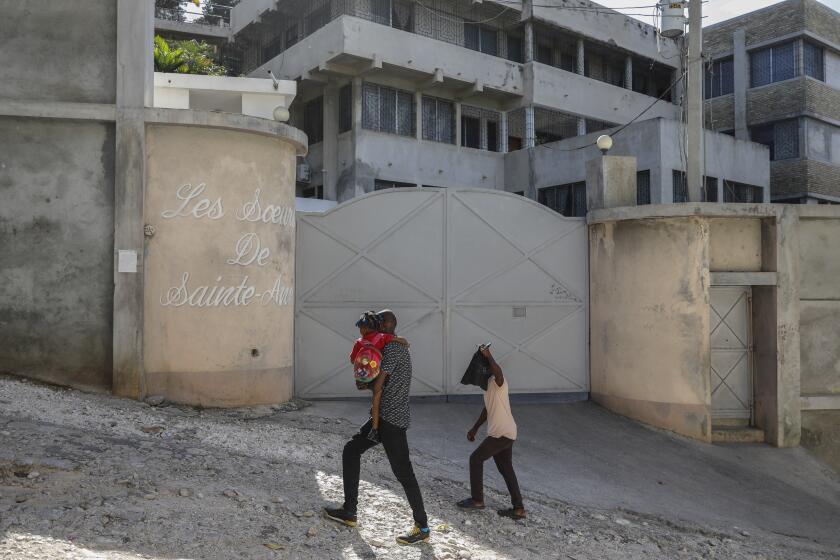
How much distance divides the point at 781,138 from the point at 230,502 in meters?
24.5

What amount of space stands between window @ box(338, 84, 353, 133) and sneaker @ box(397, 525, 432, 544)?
15947 millimetres

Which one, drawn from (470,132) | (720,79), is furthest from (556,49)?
(720,79)

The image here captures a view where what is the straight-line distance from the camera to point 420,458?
795 cm

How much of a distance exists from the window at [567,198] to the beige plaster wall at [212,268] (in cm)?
1356

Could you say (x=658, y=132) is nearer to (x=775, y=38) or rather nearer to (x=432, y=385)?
(x=775, y=38)

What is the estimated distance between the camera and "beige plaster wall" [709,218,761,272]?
10609 mm

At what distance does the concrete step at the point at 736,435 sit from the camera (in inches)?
410

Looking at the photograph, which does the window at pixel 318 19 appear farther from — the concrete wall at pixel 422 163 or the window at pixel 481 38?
the window at pixel 481 38

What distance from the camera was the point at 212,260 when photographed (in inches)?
344

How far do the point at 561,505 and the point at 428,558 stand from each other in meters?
2.34

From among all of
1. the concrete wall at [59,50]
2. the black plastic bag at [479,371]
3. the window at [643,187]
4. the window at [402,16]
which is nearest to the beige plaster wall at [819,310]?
the black plastic bag at [479,371]

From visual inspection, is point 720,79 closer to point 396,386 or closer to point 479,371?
point 479,371

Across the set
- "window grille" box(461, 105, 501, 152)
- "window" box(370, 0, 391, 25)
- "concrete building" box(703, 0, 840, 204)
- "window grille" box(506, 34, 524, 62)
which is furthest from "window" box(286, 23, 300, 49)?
"concrete building" box(703, 0, 840, 204)

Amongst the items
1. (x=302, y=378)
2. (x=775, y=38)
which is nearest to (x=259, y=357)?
(x=302, y=378)
